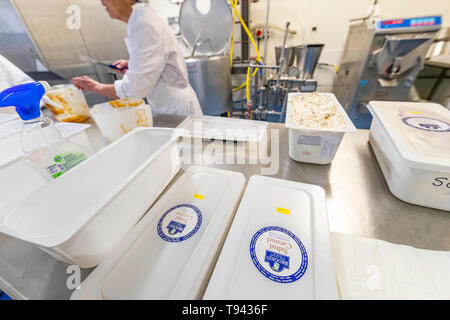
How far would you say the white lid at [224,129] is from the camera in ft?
2.59

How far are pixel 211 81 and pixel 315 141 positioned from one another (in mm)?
1666

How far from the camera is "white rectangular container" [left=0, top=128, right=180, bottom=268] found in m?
0.30

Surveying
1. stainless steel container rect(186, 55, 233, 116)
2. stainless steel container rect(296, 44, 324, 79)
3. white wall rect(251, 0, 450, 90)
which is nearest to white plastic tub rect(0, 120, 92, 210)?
stainless steel container rect(186, 55, 233, 116)

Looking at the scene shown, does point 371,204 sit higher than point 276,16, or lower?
lower

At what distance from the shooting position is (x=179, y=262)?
0.35 m

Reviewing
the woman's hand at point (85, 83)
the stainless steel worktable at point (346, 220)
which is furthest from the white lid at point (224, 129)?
the woman's hand at point (85, 83)

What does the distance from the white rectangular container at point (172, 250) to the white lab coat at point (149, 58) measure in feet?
2.55

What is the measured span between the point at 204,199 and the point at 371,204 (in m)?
0.46

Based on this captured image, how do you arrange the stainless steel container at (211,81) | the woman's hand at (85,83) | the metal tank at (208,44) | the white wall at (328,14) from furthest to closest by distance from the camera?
1. the white wall at (328,14)
2. the stainless steel container at (211,81)
3. the metal tank at (208,44)
4. the woman's hand at (85,83)

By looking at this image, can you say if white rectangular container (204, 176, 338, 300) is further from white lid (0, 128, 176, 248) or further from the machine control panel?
the machine control panel

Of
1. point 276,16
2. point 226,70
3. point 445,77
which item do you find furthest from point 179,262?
point 445,77

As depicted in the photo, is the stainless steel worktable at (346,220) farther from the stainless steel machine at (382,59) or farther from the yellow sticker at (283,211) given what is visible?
the stainless steel machine at (382,59)

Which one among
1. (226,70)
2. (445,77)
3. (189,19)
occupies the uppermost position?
(189,19)

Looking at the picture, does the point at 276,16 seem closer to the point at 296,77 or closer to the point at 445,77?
the point at 296,77
